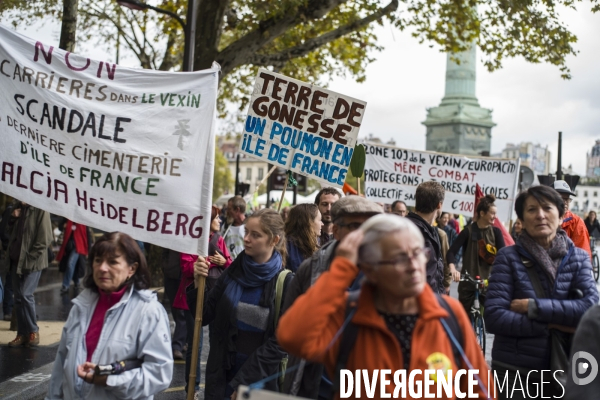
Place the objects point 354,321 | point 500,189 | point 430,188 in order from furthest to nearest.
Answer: point 500,189 < point 430,188 < point 354,321

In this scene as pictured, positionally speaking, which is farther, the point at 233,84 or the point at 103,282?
the point at 233,84

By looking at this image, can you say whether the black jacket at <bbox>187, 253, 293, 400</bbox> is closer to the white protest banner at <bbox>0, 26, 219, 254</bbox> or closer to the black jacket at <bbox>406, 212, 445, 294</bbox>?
the white protest banner at <bbox>0, 26, 219, 254</bbox>

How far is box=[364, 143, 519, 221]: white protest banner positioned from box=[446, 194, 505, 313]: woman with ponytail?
3.74m

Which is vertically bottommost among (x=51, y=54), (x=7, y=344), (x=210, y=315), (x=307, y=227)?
(x=7, y=344)

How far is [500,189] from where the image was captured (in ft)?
43.8

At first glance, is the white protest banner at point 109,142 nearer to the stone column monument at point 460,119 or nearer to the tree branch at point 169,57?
the tree branch at point 169,57

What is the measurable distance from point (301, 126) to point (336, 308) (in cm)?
507

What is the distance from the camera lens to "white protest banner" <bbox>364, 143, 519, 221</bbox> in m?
12.9

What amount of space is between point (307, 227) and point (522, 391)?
224cm

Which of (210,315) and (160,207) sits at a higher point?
(160,207)

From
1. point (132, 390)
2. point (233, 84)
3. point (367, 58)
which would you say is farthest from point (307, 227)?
point (233, 84)

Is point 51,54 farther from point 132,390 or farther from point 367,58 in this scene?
point 367,58

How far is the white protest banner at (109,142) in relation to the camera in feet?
17.4

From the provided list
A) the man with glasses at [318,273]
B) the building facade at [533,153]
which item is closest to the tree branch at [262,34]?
the man with glasses at [318,273]
